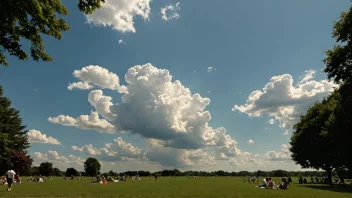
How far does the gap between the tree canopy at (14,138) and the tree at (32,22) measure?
62.5 metres

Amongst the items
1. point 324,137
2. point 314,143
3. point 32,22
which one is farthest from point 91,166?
point 32,22

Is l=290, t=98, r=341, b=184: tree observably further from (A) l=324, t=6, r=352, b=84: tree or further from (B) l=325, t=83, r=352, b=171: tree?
(A) l=324, t=6, r=352, b=84: tree

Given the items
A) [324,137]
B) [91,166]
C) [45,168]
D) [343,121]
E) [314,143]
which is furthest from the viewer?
[91,166]

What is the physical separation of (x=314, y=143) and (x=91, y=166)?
16049 centimetres

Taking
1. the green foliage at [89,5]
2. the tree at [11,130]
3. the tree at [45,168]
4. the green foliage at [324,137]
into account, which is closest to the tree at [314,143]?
A: the green foliage at [324,137]

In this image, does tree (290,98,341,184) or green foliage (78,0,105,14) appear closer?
green foliage (78,0,105,14)

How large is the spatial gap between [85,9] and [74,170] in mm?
186828

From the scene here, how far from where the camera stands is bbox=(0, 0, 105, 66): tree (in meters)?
14.4

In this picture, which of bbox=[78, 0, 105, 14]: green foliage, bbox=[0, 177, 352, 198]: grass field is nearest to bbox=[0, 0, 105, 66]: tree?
bbox=[78, 0, 105, 14]: green foliage

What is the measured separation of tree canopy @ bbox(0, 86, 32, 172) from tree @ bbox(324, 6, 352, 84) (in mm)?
70382

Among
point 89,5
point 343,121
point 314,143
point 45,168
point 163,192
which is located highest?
point 89,5

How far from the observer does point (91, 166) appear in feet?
630

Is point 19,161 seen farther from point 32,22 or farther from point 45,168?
point 45,168

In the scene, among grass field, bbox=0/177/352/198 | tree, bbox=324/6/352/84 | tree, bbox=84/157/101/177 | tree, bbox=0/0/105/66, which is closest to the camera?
tree, bbox=0/0/105/66
